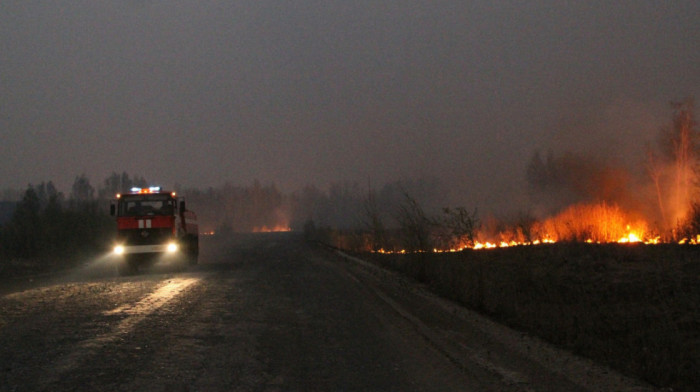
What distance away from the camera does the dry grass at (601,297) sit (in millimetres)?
7452

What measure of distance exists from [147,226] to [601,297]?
16187 mm

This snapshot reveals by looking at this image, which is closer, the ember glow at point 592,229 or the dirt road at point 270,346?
the dirt road at point 270,346

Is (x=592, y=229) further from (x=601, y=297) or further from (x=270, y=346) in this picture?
(x=270, y=346)

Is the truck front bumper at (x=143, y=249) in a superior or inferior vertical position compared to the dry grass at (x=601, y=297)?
superior

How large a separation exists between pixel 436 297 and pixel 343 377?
708cm

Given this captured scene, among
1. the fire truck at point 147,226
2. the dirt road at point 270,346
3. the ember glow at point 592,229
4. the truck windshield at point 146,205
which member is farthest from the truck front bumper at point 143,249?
the ember glow at point 592,229

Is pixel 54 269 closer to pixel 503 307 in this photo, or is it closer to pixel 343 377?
pixel 503 307

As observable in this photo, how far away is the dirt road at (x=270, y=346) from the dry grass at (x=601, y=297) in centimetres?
60

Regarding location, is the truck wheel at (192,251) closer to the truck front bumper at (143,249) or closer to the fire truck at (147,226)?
the fire truck at (147,226)

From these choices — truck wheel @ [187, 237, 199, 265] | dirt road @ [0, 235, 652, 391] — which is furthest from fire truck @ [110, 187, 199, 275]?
dirt road @ [0, 235, 652, 391]

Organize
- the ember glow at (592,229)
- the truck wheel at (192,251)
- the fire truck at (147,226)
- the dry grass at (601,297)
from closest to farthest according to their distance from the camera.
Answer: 1. the dry grass at (601,297)
2. the ember glow at (592,229)
3. the fire truck at (147,226)
4. the truck wheel at (192,251)

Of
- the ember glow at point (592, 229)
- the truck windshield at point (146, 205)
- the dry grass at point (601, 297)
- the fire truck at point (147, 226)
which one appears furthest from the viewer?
the truck windshield at point (146, 205)

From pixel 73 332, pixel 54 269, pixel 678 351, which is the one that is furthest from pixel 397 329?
pixel 54 269

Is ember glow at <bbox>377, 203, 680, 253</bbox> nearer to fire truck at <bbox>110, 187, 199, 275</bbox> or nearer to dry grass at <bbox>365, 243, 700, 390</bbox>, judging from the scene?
dry grass at <bbox>365, 243, 700, 390</bbox>
